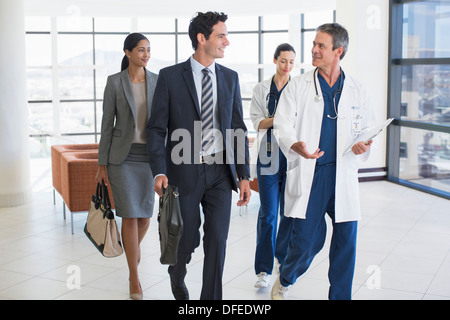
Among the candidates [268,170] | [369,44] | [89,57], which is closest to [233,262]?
[268,170]

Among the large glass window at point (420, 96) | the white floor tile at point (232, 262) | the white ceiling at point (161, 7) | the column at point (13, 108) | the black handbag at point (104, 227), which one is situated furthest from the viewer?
the white ceiling at point (161, 7)

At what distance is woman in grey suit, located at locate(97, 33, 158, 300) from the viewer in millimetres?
4156

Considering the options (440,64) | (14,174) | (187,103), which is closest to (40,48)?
(14,174)

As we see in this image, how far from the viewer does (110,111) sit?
13.7 feet

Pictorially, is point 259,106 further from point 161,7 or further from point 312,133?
point 161,7

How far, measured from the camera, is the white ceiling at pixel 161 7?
37.8ft

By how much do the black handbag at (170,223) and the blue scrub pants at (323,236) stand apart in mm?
774

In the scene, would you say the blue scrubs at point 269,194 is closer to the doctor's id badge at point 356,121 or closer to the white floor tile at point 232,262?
the white floor tile at point 232,262

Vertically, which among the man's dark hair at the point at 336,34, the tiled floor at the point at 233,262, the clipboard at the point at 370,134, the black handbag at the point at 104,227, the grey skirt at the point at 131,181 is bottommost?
the tiled floor at the point at 233,262

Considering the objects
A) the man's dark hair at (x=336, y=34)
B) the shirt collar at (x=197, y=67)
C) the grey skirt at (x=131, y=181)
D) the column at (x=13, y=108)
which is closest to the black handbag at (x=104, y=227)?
the grey skirt at (x=131, y=181)

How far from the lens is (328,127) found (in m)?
3.59

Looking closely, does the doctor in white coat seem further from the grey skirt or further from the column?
the column

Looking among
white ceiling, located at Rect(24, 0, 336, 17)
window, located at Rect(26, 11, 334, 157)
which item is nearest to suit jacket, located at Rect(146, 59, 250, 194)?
white ceiling, located at Rect(24, 0, 336, 17)

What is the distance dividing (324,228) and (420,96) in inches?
222
